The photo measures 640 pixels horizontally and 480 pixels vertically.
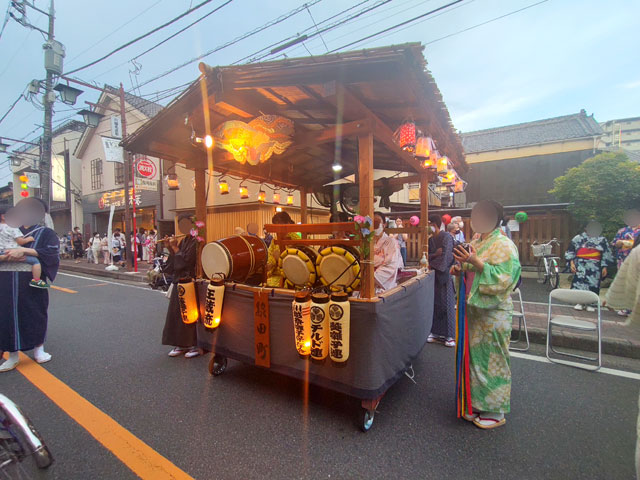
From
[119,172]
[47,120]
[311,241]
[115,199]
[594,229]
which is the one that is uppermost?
[47,120]

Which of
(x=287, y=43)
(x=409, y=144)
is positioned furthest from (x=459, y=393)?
(x=287, y=43)

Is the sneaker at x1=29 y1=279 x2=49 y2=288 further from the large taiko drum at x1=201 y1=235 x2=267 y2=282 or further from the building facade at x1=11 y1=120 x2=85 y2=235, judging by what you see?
the building facade at x1=11 y1=120 x2=85 y2=235

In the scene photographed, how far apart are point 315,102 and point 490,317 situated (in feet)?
9.36

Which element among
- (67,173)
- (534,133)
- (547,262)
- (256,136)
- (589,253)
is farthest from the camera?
(67,173)

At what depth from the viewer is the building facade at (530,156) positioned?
19.7 m

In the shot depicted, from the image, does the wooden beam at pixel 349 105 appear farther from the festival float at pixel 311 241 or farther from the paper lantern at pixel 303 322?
the paper lantern at pixel 303 322

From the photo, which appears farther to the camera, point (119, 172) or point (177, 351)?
point (119, 172)

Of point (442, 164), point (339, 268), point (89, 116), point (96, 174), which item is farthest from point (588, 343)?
point (96, 174)

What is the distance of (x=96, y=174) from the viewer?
2109 centimetres

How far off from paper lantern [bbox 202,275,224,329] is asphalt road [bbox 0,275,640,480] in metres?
0.77

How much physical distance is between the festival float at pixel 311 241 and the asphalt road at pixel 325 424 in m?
0.36

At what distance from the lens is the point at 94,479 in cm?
209

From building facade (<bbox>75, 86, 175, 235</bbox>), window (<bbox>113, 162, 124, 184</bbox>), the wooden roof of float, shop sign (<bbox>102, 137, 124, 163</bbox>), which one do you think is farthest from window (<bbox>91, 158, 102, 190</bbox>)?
the wooden roof of float

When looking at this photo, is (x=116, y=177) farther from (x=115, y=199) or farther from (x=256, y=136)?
(x=256, y=136)
